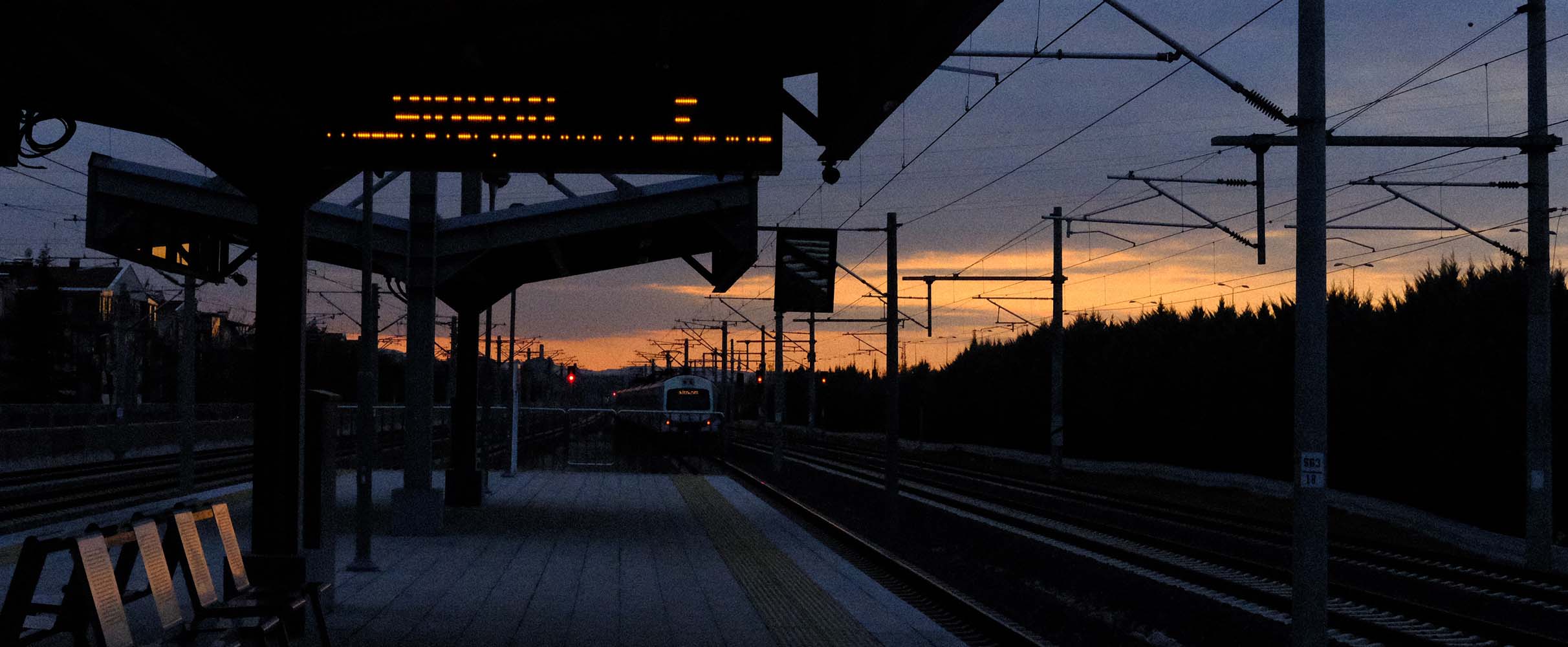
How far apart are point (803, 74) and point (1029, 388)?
50779 mm

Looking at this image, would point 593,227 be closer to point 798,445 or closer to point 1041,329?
point 1041,329

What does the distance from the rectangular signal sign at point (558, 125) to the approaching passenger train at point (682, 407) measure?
47.1m

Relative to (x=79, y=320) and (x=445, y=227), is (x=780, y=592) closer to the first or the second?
(x=445, y=227)

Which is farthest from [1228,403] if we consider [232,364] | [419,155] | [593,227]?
[232,364]

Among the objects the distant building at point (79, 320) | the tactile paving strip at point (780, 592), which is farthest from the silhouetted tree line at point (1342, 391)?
the distant building at point (79, 320)

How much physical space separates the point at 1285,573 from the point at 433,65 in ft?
39.4

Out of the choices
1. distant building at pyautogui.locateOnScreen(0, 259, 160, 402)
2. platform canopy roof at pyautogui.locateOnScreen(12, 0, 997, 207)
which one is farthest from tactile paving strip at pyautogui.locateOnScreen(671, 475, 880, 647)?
distant building at pyautogui.locateOnScreen(0, 259, 160, 402)

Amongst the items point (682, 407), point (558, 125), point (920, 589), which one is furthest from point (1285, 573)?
point (682, 407)

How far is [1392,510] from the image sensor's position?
105ft

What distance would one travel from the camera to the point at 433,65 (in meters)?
9.64

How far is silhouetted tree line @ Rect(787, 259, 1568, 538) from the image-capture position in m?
31.0

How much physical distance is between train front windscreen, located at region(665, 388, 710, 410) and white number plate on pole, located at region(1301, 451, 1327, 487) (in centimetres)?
4826

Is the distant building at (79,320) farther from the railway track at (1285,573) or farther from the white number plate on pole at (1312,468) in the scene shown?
the white number plate on pole at (1312,468)

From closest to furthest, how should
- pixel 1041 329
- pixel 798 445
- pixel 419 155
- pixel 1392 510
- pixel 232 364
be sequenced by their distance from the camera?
1. pixel 419 155
2. pixel 1392 510
3. pixel 1041 329
4. pixel 798 445
5. pixel 232 364
